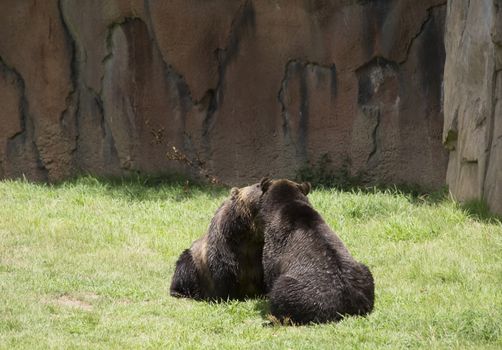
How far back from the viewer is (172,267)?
396 inches

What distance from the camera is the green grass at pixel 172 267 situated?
722cm

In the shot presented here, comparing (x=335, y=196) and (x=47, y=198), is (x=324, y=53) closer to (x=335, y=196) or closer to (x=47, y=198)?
(x=335, y=196)

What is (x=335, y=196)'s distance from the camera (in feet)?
40.9

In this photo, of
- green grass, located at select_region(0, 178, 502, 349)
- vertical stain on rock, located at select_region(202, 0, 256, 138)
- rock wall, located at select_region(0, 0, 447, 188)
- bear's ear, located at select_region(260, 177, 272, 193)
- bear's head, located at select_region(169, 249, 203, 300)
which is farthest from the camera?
vertical stain on rock, located at select_region(202, 0, 256, 138)

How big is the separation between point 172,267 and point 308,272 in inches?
113

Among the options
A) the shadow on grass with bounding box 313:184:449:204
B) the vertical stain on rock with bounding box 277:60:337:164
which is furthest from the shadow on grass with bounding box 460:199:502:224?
the vertical stain on rock with bounding box 277:60:337:164

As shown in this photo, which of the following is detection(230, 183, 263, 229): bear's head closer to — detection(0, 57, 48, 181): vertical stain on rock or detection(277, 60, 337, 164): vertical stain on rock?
detection(277, 60, 337, 164): vertical stain on rock

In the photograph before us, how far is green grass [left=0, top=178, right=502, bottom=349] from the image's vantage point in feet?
23.7

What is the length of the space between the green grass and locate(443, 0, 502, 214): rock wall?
0.39 meters

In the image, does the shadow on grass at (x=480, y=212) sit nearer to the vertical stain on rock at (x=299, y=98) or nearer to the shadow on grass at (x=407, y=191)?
the shadow on grass at (x=407, y=191)

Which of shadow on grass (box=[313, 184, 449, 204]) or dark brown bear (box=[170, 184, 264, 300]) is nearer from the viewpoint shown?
dark brown bear (box=[170, 184, 264, 300])

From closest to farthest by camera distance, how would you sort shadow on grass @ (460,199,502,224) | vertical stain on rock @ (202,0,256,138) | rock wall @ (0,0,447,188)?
1. shadow on grass @ (460,199,502,224)
2. rock wall @ (0,0,447,188)
3. vertical stain on rock @ (202,0,256,138)

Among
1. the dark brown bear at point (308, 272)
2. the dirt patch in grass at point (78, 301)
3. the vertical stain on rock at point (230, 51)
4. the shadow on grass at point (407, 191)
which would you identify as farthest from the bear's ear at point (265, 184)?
the vertical stain on rock at point (230, 51)

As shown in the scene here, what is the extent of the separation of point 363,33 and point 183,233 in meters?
4.02
